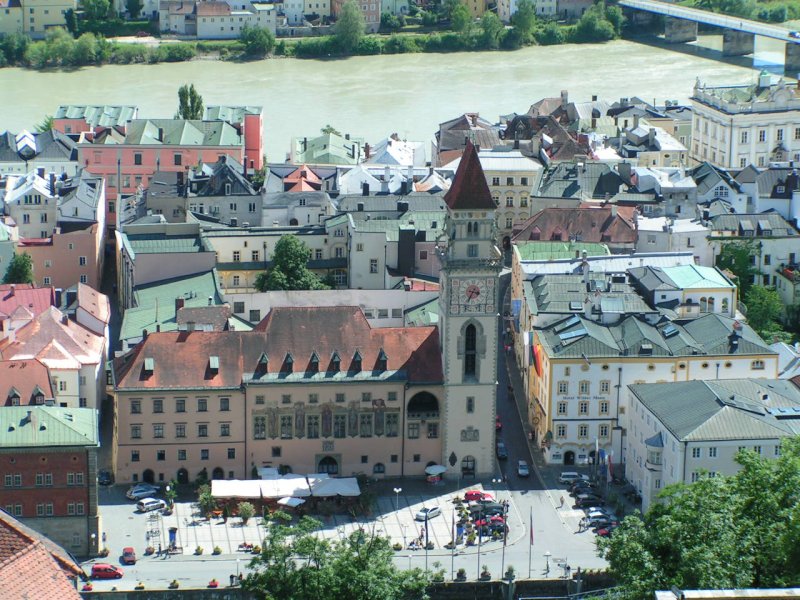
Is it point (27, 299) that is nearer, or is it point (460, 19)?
point (27, 299)

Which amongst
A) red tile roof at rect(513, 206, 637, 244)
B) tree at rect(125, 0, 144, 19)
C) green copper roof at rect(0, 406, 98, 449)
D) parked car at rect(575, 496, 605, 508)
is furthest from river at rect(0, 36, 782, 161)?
green copper roof at rect(0, 406, 98, 449)

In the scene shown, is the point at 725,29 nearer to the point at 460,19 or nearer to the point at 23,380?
the point at 460,19

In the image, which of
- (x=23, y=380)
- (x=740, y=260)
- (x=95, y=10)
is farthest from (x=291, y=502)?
(x=95, y=10)

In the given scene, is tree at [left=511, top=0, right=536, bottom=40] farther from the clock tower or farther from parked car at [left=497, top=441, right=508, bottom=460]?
the clock tower

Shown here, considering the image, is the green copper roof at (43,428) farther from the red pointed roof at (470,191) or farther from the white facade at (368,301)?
the white facade at (368,301)

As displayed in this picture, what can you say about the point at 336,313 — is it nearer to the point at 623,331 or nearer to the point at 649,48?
the point at 623,331

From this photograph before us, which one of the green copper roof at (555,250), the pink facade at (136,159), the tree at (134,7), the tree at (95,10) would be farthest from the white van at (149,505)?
the tree at (134,7)
